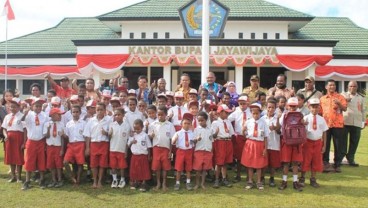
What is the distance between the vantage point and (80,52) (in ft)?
61.8

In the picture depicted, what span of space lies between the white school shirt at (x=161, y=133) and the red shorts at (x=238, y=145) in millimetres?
1288

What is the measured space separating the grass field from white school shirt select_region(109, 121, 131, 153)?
670 millimetres

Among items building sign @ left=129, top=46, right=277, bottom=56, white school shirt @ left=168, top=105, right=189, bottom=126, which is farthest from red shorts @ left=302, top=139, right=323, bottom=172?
building sign @ left=129, top=46, right=277, bottom=56

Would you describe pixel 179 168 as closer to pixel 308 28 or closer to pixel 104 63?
pixel 104 63

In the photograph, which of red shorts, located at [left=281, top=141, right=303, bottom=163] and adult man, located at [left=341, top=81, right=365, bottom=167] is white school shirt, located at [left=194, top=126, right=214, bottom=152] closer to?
red shorts, located at [left=281, top=141, right=303, bottom=163]

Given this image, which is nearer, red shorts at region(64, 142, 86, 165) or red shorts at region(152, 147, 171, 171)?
red shorts at region(152, 147, 171, 171)

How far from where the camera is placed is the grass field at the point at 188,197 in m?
5.50

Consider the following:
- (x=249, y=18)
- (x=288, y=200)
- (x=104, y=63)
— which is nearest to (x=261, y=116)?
(x=288, y=200)

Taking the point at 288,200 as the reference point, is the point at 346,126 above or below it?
above

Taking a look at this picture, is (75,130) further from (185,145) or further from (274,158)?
(274,158)

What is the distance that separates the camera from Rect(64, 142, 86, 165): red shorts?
634 cm

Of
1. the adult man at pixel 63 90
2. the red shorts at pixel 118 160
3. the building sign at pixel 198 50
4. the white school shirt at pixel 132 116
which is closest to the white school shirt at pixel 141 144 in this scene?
the red shorts at pixel 118 160

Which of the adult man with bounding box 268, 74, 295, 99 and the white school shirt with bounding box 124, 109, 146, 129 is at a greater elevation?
the adult man with bounding box 268, 74, 295, 99

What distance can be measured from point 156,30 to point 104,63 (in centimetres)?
590
